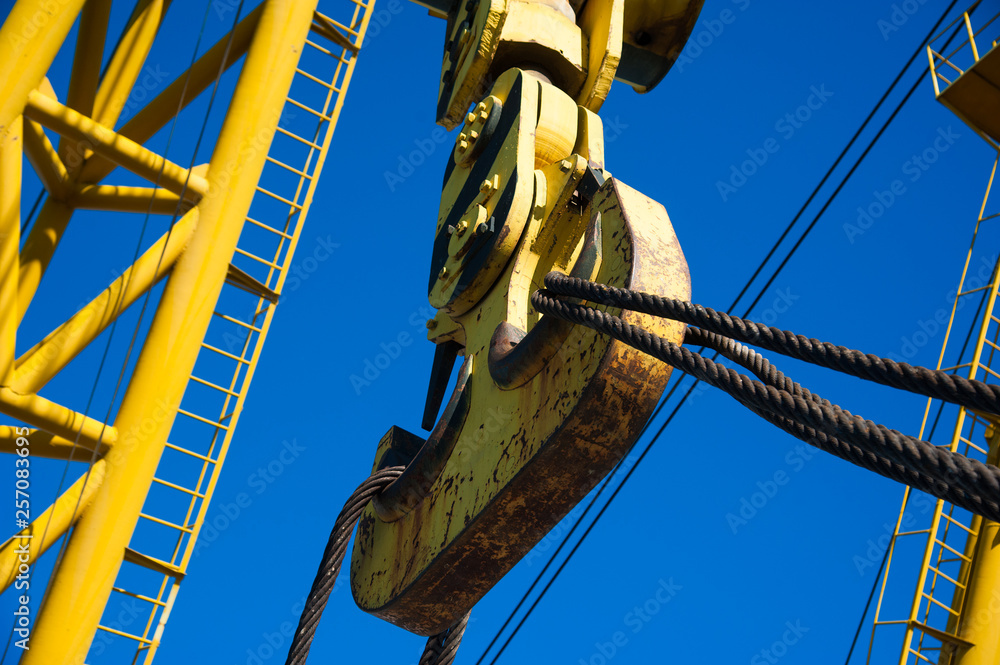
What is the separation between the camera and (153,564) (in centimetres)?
371

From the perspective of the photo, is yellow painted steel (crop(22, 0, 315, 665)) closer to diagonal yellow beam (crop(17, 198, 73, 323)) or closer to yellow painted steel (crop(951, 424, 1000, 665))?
diagonal yellow beam (crop(17, 198, 73, 323))

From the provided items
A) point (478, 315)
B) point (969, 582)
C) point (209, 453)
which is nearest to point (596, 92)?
point (478, 315)

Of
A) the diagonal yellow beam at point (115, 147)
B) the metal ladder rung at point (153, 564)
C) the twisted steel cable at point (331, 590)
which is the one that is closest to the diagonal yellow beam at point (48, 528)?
the metal ladder rung at point (153, 564)

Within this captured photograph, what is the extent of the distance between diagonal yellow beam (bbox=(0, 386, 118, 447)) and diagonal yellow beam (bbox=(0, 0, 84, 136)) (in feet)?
2.79

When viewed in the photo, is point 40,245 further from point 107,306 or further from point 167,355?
point 167,355

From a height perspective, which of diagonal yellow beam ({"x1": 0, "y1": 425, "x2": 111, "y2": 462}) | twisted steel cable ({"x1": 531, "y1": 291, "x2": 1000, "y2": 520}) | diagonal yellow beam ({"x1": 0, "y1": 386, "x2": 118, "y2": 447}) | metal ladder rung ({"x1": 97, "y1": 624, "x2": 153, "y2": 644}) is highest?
twisted steel cable ({"x1": 531, "y1": 291, "x2": 1000, "y2": 520})

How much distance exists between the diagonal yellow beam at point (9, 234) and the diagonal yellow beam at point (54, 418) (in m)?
0.10

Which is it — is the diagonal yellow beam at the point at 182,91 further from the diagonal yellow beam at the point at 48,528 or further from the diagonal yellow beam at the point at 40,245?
the diagonal yellow beam at the point at 48,528

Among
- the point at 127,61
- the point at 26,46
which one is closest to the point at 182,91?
the point at 127,61

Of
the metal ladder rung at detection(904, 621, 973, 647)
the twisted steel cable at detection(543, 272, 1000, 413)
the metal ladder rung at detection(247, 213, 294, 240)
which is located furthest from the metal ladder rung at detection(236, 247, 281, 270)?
the metal ladder rung at detection(904, 621, 973, 647)

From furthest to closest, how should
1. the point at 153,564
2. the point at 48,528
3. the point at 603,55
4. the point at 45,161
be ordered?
1. the point at 153,564
2. the point at 603,55
3. the point at 45,161
4. the point at 48,528

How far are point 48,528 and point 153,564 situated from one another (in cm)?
74

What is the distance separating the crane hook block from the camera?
2.16 meters

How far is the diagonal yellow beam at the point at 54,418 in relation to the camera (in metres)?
3.01
